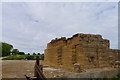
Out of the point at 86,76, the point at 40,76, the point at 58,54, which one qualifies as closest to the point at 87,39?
the point at 58,54

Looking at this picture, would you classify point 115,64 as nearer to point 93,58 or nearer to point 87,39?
point 93,58

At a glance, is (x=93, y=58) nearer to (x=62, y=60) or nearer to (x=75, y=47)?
(x=75, y=47)

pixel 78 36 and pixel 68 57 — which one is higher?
pixel 78 36

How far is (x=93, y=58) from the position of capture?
380 inches

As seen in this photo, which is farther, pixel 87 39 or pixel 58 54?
pixel 58 54

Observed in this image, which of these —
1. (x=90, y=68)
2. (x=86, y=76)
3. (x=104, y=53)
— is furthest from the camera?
(x=104, y=53)

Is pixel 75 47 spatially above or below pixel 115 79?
above

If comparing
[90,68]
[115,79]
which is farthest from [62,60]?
[115,79]

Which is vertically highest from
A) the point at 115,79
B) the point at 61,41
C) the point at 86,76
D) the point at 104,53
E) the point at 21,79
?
the point at 61,41

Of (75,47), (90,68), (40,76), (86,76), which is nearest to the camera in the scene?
(40,76)

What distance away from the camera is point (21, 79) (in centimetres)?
498

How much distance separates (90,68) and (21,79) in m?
5.94

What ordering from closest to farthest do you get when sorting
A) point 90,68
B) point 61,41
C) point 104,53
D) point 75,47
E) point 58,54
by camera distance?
point 90,68, point 75,47, point 104,53, point 58,54, point 61,41

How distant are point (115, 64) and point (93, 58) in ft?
10.1
